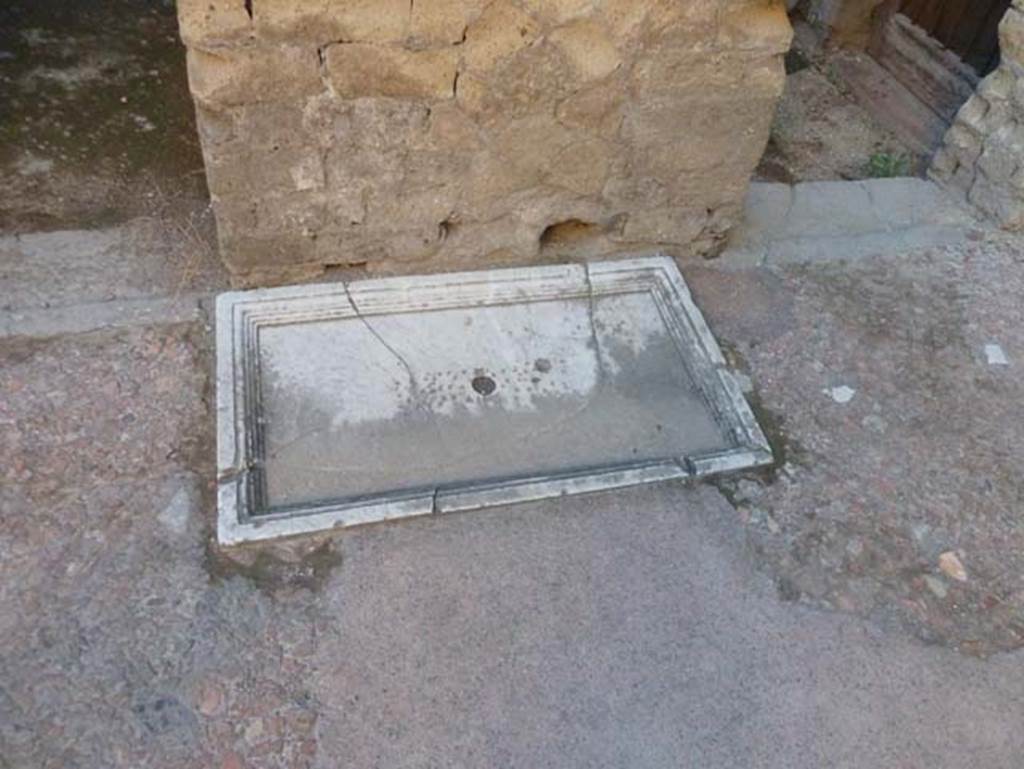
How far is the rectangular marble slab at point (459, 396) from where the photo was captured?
2338 millimetres

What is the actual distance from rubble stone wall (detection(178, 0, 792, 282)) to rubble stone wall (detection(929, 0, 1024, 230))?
4.37 ft

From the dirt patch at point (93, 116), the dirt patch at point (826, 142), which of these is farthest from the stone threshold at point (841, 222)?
the dirt patch at point (93, 116)

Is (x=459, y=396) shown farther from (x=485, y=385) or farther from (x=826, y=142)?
(x=826, y=142)

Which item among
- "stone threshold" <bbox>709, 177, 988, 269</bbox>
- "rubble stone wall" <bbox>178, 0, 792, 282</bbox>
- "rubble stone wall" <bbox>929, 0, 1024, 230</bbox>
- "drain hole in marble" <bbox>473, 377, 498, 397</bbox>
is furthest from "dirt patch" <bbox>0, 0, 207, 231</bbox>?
"rubble stone wall" <bbox>929, 0, 1024, 230</bbox>

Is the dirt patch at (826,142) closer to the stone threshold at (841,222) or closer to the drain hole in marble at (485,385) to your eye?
the stone threshold at (841,222)

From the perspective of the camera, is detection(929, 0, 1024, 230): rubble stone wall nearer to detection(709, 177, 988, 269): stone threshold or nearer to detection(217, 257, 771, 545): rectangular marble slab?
detection(709, 177, 988, 269): stone threshold

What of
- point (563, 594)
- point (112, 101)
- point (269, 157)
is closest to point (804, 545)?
point (563, 594)

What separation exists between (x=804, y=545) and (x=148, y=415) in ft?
6.50

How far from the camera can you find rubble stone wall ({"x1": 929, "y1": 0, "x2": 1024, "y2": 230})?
11.0 ft

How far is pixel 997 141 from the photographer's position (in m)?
3.48

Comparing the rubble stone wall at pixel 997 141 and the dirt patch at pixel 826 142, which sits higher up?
the rubble stone wall at pixel 997 141

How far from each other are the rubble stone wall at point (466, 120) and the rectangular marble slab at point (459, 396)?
0.60 feet

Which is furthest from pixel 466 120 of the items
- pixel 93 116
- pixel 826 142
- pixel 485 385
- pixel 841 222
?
pixel 826 142

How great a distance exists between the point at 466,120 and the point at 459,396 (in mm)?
870
